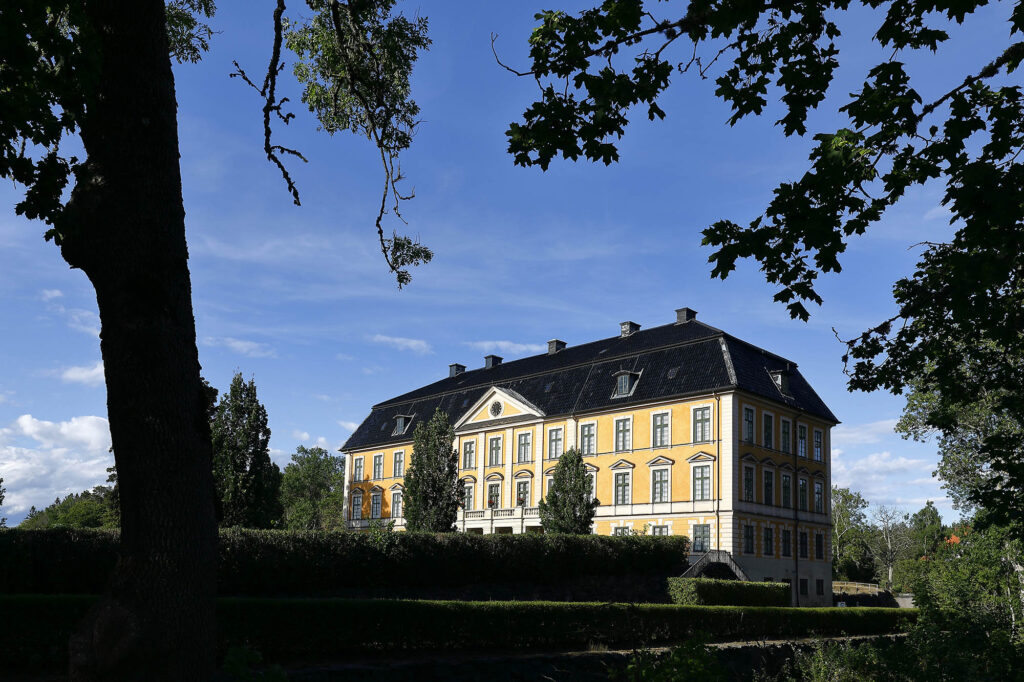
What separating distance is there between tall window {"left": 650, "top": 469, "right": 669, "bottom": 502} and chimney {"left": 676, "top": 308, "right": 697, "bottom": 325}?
356 inches

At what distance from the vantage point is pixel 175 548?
5.31 meters

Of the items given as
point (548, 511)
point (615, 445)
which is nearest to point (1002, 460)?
point (548, 511)

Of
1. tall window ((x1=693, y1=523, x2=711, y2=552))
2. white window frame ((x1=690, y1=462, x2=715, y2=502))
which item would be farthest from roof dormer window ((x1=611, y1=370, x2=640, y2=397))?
tall window ((x1=693, y1=523, x2=711, y2=552))

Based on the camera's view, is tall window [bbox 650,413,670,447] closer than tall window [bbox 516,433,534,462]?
Yes

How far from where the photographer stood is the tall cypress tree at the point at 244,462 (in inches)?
1149

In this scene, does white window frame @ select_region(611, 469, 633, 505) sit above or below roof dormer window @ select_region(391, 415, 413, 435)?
below

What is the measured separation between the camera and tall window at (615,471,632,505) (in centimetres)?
4194

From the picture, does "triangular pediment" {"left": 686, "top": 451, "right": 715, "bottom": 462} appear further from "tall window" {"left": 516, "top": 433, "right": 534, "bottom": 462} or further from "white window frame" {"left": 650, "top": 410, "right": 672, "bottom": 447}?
"tall window" {"left": 516, "top": 433, "right": 534, "bottom": 462}

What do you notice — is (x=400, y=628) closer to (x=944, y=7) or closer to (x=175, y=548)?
(x=175, y=548)

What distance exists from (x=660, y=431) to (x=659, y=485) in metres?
2.67

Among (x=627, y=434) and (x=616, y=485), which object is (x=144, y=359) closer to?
(x=627, y=434)

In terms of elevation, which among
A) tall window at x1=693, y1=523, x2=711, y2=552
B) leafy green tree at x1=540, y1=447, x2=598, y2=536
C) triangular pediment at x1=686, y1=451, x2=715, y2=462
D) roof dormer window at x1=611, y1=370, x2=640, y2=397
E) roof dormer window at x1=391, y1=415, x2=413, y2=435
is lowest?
tall window at x1=693, y1=523, x2=711, y2=552

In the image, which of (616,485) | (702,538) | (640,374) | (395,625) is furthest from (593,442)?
(395,625)

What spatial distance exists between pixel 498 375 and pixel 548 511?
68.5ft
